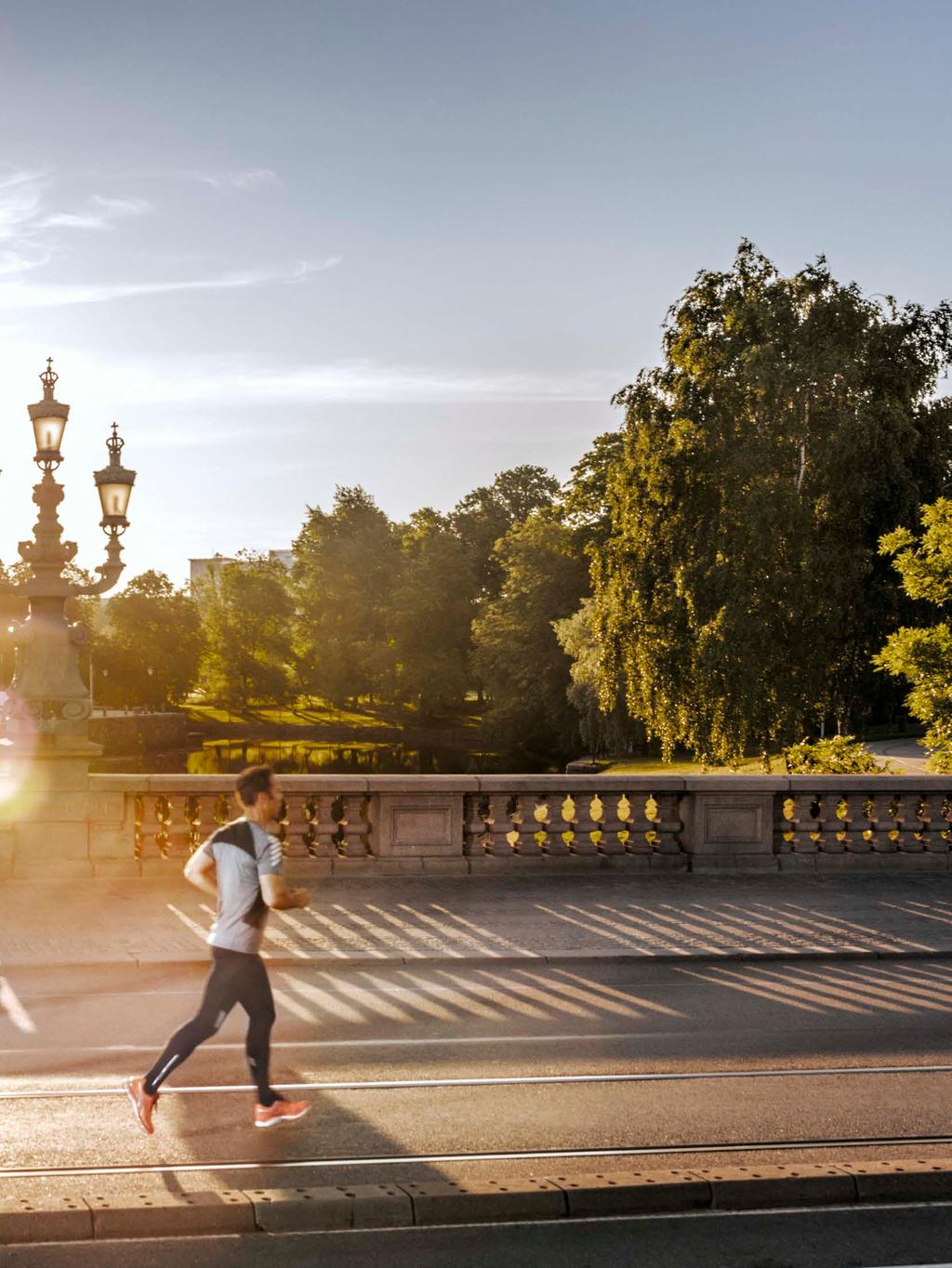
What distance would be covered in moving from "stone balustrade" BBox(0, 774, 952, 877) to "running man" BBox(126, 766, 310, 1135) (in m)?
7.19

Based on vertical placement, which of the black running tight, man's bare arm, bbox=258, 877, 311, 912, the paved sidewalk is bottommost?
the paved sidewalk

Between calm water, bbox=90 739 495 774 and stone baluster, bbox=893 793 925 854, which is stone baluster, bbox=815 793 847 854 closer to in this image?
stone baluster, bbox=893 793 925 854

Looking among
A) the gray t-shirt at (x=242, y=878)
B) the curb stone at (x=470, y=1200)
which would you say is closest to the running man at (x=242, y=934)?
the gray t-shirt at (x=242, y=878)

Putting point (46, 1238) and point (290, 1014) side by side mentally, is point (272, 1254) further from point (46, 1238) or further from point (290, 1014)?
point (290, 1014)

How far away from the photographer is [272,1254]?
5.86 metres

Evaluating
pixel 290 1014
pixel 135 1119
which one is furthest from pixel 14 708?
pixel 135 1119

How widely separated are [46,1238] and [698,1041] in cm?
456

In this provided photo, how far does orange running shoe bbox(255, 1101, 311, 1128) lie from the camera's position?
289 inches

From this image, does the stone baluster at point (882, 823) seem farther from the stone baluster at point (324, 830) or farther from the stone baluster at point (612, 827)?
the stone baluster at point (324, 830)

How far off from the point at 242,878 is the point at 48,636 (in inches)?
333

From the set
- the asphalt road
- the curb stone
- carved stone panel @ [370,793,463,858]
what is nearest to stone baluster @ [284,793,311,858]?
carved stone panel @ [370,793,463,858]

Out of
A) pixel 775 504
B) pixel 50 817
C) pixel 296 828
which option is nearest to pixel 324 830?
pixel 296 828

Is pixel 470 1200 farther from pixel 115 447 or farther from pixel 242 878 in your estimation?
pixel 115 447

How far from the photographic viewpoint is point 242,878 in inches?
288
